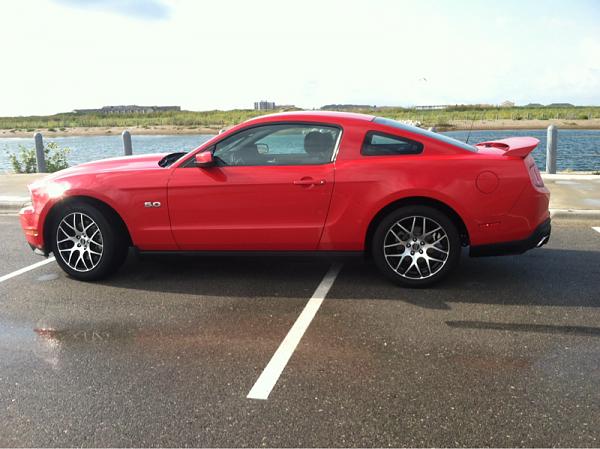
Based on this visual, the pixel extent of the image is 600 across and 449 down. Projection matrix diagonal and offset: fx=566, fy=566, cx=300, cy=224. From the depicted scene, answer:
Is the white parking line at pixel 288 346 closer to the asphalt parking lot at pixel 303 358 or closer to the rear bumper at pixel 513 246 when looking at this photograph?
the asphalt parking lot at pixel 303 358

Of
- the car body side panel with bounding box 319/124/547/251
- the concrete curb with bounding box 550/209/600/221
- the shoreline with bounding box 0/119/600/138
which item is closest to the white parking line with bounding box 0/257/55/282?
the car body side panel with bounding box 319/124/547/251

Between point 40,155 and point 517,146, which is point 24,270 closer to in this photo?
point 517,146

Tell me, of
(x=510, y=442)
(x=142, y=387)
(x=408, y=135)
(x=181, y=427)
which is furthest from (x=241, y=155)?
(x=510, y=442)

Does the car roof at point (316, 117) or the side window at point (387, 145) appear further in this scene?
the car roof at point (316, 117)

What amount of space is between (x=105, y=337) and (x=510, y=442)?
286cm

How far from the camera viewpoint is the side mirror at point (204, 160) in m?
5.02

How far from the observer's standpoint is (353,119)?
203 inches

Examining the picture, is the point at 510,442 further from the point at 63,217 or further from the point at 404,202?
the point at 63,217

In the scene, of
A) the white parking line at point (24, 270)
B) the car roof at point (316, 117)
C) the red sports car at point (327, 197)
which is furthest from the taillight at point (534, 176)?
the white parking line at point (24, 270)

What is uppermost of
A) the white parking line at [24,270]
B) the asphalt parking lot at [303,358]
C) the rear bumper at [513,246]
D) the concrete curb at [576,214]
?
the rear bumper at [513,246]

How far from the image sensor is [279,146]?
5.17 meters

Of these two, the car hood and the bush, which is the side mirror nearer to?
the car hood

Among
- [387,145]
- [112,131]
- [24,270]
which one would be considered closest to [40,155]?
[24,270]

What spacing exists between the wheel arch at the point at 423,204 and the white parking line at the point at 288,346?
0.66 m
